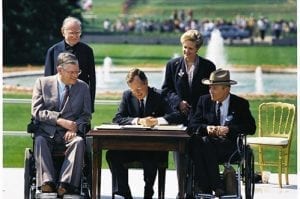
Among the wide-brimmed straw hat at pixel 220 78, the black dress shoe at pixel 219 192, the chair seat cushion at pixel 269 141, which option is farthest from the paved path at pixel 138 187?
the wide-brimmed straw hat at pixel 220 78

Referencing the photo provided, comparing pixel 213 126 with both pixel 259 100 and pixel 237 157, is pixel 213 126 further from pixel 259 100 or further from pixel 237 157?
pixel 259 100

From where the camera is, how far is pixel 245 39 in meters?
45.2

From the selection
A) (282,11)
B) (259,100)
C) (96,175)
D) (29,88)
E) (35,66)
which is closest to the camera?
(96,175)

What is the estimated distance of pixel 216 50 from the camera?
40.2 m

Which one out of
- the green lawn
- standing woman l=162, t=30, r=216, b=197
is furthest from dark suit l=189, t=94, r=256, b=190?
the green lawn

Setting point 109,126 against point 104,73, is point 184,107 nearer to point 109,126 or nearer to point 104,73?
point 109,126

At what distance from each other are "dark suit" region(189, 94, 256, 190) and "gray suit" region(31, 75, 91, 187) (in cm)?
83

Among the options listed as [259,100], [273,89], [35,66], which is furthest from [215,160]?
[35,66]

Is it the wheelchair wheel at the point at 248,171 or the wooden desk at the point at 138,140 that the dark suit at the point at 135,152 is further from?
the wheelchair wheel at the point at 248,171

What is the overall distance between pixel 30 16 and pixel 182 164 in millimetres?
27406

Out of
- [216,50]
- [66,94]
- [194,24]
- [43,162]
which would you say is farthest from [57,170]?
[194,24]

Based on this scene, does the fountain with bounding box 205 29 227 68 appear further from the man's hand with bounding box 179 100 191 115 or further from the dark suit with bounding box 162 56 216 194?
the man's hand with bounding box 179 100 191 115

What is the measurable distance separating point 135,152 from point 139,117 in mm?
275

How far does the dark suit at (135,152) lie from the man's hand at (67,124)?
1.06ft
